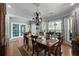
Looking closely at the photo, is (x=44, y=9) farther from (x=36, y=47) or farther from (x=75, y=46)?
(x=75, y=46)

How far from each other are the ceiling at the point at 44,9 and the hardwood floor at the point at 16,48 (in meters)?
0.52

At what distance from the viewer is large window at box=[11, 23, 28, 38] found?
209 centimetres

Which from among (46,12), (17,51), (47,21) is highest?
(46,12)

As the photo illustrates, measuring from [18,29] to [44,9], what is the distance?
62cm

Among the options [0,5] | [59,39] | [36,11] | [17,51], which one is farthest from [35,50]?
[0,5]

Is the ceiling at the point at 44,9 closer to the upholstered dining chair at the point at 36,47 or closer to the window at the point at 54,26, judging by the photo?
the window at the point at 54,26

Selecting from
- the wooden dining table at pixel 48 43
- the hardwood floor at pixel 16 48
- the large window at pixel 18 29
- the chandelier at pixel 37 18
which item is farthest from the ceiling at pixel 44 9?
the hardwood floor at pixel 16 48

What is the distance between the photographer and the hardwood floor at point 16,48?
6.71ft

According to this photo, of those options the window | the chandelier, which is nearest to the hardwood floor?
the window

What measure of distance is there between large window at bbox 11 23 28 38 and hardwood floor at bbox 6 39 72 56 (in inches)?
4.6

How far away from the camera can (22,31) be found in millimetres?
2113

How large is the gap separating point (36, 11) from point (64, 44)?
31.4 inches

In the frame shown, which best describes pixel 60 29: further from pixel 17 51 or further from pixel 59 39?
pixel 17 51

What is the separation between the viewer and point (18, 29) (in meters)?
2.13
